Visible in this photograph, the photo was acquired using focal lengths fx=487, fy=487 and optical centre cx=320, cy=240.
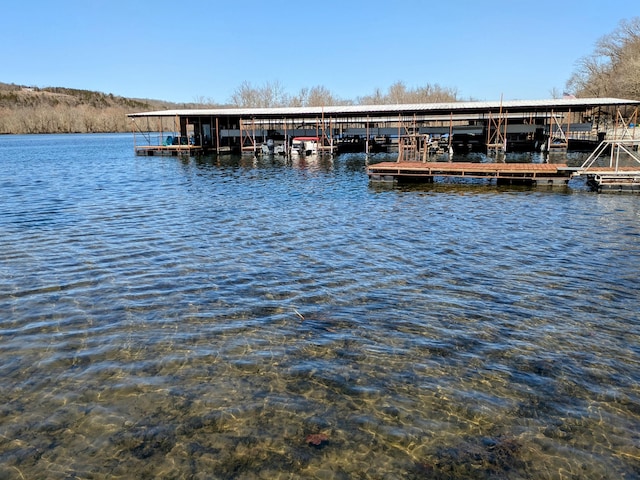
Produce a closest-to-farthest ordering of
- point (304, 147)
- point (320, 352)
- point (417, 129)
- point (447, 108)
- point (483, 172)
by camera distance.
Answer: point (320, 352), point (483, 172), point (447, 108), point (304, 147), point (417, 129)

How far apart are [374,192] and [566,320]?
58.5 feet

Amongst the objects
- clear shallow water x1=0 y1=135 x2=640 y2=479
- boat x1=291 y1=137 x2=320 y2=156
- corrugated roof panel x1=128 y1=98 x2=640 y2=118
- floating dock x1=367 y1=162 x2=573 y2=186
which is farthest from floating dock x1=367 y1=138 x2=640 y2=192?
boat x1=291 y1=137 x2=320 y2=156

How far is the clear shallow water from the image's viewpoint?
5.39m

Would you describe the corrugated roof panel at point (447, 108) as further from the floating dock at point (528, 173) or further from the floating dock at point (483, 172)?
the floating dock at point (483, 172)

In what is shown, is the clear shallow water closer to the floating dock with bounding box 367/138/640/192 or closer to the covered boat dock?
the floating dock with bounding box 367/138/640/192

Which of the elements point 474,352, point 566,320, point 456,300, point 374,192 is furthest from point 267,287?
point 374,192

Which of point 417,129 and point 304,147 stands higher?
point 417,129

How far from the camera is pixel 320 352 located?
7684mm

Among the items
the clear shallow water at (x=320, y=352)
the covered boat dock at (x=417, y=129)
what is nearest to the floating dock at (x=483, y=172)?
the clear shallow water at (x=320, y=352)

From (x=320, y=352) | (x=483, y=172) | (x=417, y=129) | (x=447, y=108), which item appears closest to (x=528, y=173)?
(x=483, y=172)

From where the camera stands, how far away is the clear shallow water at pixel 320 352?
5.39 metres

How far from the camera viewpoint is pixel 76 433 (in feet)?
18.8

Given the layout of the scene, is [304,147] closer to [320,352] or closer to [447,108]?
[447,108]

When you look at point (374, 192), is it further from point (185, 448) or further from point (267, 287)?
point (185, 448)
